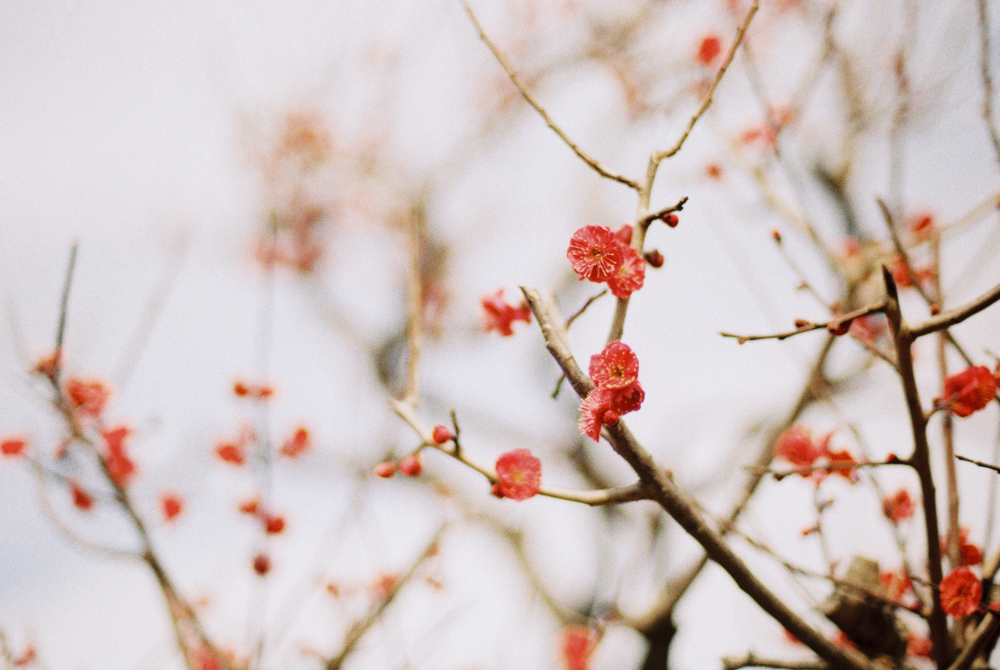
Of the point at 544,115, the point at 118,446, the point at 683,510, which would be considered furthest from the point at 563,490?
the point at 118,446

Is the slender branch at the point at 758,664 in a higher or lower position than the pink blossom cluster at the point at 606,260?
lower

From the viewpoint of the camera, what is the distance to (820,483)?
167 cm

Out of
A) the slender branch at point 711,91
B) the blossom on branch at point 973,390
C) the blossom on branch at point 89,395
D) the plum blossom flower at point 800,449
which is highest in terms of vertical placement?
the slender branch at point 711,91

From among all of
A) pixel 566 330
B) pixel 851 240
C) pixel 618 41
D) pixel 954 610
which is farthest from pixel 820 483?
pixel 618 41

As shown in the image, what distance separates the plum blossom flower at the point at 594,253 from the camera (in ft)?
3.64

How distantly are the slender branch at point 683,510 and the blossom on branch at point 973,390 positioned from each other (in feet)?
2.25

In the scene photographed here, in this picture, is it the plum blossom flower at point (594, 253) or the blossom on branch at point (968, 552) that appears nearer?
the plum blossom flower at point (594, 253)

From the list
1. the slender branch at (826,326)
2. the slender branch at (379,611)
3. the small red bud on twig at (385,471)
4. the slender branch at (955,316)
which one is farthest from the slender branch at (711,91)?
the slender branch at (379,611)

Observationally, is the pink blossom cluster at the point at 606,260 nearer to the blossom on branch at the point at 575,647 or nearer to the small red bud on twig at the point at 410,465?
the small red bud on twig at the point at 410,465

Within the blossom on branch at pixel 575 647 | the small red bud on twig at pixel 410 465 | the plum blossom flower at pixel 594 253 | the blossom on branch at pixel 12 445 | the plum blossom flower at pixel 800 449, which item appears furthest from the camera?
the blossom on branch at pixel 575 647

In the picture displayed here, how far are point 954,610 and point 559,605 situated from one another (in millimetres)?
4063

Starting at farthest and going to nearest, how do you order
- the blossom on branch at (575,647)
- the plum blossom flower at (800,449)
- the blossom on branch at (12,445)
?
the blossom on branch at (575,647)
the blossom on branch at (12,445)
the plum blossom flower at (800,449)

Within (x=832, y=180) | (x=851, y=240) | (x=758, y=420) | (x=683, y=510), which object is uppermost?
(x=832, y=180)

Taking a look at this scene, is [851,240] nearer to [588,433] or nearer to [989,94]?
[989,94]
